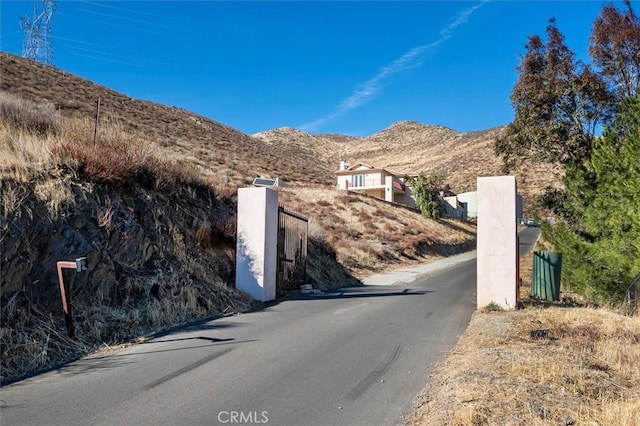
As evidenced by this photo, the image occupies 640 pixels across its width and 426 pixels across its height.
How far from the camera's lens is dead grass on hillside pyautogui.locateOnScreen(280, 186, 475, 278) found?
2589cm

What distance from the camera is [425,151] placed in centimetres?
12488

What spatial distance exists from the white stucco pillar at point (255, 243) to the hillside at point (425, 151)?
68363 millimetres

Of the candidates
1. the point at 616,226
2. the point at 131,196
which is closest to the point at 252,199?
the point at 131,196

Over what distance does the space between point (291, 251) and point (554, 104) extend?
15678mm

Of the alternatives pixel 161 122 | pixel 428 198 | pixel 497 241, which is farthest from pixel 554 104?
pixel 161 122

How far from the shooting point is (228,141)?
188ft

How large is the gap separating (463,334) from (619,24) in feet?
67.0

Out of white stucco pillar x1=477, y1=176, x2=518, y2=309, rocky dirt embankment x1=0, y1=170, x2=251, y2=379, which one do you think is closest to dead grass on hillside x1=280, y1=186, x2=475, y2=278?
white stucco pillar x1=477, y1=176, x2=518, y2=309

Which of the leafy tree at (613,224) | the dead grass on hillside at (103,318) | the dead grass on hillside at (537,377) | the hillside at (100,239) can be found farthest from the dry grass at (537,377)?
the hillside at (100,239)

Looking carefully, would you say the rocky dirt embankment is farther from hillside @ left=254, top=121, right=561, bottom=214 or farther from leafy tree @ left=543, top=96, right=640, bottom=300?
hillside @ left=254, top=121, right=561, bottom=214

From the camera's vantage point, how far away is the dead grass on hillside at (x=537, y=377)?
4.69 meters

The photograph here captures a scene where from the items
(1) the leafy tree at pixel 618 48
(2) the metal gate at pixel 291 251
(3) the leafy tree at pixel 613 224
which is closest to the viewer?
(3) the leafy tree at pixel 613 224

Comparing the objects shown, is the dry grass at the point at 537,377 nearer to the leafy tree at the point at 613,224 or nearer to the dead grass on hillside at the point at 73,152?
the leafy tree at the point at 613,224

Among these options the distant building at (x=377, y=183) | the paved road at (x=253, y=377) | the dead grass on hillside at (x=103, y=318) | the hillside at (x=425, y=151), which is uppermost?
the hillside at (x=425, y=151)
